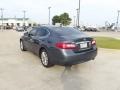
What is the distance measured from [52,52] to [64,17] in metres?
71.4

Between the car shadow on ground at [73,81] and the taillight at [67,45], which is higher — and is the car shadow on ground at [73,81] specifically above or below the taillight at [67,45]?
below

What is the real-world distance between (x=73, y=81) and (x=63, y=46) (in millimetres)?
1178

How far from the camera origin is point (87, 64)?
24.3ft

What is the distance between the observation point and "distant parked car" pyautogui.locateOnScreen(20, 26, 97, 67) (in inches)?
238

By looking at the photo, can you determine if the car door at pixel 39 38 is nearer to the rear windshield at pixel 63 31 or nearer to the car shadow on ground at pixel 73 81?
the rear windshield at pixel 63 31

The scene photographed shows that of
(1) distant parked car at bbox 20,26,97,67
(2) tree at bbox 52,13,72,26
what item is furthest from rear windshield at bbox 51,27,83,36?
(2) tree at bbox 52,13,72,26

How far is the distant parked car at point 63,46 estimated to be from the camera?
6047mm

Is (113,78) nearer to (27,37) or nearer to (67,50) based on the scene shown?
(67,50)

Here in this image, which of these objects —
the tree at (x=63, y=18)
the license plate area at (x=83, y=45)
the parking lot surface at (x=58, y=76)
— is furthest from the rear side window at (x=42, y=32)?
the tree at (x=63, y=18)

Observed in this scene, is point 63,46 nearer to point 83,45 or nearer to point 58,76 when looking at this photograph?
point 83,45

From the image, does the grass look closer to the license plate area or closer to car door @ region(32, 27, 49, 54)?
car door @ region(32, 27, 49, 54)

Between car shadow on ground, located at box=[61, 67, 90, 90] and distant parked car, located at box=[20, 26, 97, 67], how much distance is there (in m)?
0.36

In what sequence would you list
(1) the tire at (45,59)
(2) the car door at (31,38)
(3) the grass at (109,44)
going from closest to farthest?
(1) the tire at (45,59) → (2) the car door at (31,38) → (3) the grass at (109,44)

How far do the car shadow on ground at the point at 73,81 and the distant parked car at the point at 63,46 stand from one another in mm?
357
